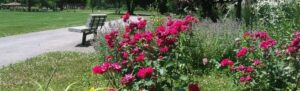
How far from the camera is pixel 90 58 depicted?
1209 centimetres

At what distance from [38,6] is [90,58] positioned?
89.8 meters

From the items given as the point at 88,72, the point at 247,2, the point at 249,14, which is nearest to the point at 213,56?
the point at 88,72

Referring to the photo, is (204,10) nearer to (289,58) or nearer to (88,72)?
(88,72)

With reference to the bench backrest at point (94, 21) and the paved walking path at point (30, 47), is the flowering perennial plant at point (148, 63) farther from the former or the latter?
the bench backrest at point (94, 21)

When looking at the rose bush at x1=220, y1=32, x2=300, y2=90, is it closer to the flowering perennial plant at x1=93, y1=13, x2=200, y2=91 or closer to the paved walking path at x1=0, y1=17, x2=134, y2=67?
the flowering perennial plant at x1=93, y1=13, x2=200, y2=91

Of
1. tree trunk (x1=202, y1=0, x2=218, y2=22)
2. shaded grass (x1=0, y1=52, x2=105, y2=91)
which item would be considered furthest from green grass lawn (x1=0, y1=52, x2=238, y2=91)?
tree trunk (x1=202, y1=0, x2=218, y2=22)

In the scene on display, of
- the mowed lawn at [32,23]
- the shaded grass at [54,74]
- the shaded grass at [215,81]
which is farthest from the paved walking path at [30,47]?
the shaded grass at [215,81]

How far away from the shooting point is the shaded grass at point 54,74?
8562 millimetres

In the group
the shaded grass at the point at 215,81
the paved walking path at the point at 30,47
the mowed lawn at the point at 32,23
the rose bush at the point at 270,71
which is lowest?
the mowed lawn at the point at 32,23

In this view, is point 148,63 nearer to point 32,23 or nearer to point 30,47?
point 30,47

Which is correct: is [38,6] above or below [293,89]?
below

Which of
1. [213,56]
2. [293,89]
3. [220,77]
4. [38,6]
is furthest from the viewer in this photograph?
[38,6]

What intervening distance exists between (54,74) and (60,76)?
20 centimetres

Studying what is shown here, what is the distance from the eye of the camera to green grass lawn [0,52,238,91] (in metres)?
8.37
